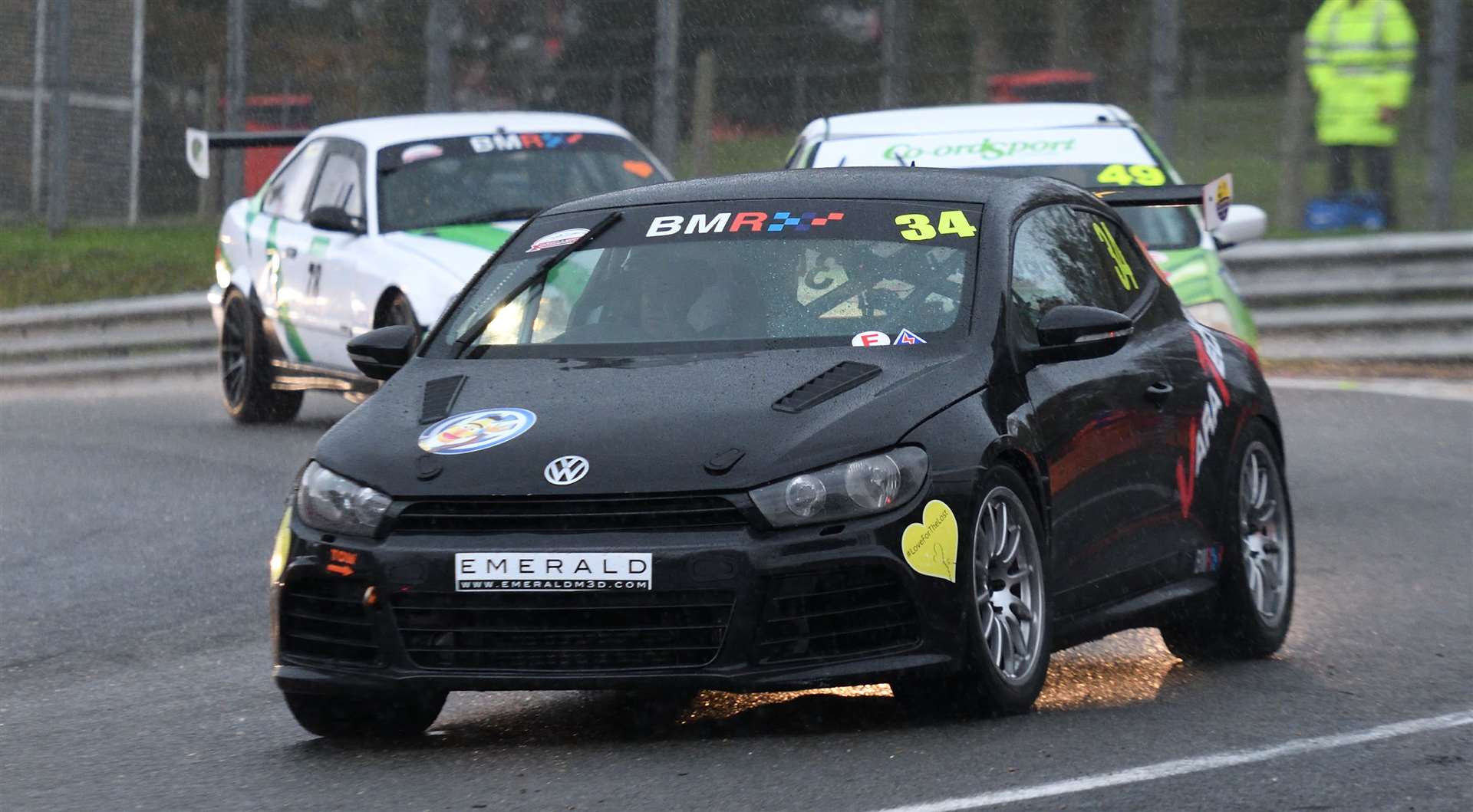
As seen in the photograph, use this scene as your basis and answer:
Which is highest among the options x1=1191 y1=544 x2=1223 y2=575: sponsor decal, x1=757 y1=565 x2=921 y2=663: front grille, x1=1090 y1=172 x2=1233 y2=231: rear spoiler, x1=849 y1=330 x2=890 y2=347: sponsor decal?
x1=1090 y1=172 x2=1233 y2=231: rear spoiler

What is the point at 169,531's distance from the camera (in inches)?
431

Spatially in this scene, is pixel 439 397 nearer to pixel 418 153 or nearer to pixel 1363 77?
pixel 418 153

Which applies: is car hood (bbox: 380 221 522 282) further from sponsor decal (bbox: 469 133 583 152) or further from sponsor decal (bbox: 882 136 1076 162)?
sponsor decal (bbox: 882 136 1076 162)

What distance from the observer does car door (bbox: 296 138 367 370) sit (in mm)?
13719

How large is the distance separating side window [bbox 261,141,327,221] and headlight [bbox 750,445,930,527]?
30.5 ft

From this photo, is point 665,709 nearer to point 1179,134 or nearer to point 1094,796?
point 1094,796

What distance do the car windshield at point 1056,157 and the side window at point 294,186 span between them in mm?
3825

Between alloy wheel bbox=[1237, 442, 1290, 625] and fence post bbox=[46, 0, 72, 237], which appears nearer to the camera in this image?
alloy wheel bbox=[1237, 442, 1290, 625]

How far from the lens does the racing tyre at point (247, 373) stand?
1519cm

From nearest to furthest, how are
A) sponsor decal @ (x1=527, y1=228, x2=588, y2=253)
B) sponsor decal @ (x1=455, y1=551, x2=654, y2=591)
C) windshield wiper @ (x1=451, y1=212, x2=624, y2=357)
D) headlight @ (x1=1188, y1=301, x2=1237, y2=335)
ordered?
1. sponsor decal @ (x1=455, y1=551, x2=654, y2=591)
2. windshield wiper @ (x1=451, y1=212, x2=624, y2=357)
3. sponsor decal @ (x1=527, y1=228, x2=588, y2=253)
4. headlight @ (x1=1188, y1=301, x2=1237, y2=335)

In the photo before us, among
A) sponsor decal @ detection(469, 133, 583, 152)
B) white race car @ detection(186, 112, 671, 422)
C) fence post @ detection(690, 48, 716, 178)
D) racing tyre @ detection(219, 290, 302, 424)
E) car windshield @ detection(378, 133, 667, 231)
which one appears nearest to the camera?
white race car @ detection(186, 112, 671, 422)

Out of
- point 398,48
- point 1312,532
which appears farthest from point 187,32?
point 1312,532

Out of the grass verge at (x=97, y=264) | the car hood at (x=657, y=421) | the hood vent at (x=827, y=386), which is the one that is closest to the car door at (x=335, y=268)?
the car hood at (x=657, y=421)

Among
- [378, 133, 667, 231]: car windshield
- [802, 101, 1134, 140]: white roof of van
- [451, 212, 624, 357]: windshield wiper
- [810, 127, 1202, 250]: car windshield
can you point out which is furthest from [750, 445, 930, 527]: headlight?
[378, 133, 667, 231]: car windshield
